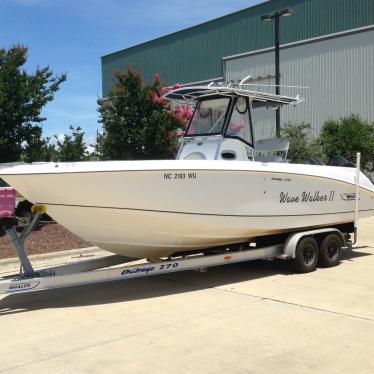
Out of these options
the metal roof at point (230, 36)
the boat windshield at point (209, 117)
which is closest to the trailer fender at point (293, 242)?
the boat windshield at point (209, 117)

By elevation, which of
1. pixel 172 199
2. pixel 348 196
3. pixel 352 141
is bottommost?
pixel 348 196

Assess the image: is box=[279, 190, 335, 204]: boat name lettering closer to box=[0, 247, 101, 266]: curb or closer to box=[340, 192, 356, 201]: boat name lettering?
box=[340, 192, 356, 201]: boat name lettering

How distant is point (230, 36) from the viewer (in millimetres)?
34000

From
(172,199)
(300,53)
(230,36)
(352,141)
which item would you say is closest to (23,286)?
(172,199)

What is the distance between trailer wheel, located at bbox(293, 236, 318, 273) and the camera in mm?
8039

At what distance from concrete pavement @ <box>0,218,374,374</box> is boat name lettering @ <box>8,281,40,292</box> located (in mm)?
322

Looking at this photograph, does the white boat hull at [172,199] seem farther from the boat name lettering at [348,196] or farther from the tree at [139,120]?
the tree at [139,120]

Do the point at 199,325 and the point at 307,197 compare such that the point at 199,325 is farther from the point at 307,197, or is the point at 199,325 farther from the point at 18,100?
the point at 18,100

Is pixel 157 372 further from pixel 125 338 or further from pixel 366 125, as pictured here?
pixel 366 125

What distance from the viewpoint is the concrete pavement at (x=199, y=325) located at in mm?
4578

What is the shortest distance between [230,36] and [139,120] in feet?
65.4

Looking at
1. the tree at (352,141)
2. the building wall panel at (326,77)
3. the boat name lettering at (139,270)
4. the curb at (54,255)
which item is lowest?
the curb at (54,255)

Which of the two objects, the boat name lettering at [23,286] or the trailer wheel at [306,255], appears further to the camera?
the trailer wheel at [306,255]

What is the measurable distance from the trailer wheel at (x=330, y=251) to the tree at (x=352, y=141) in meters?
15.8
